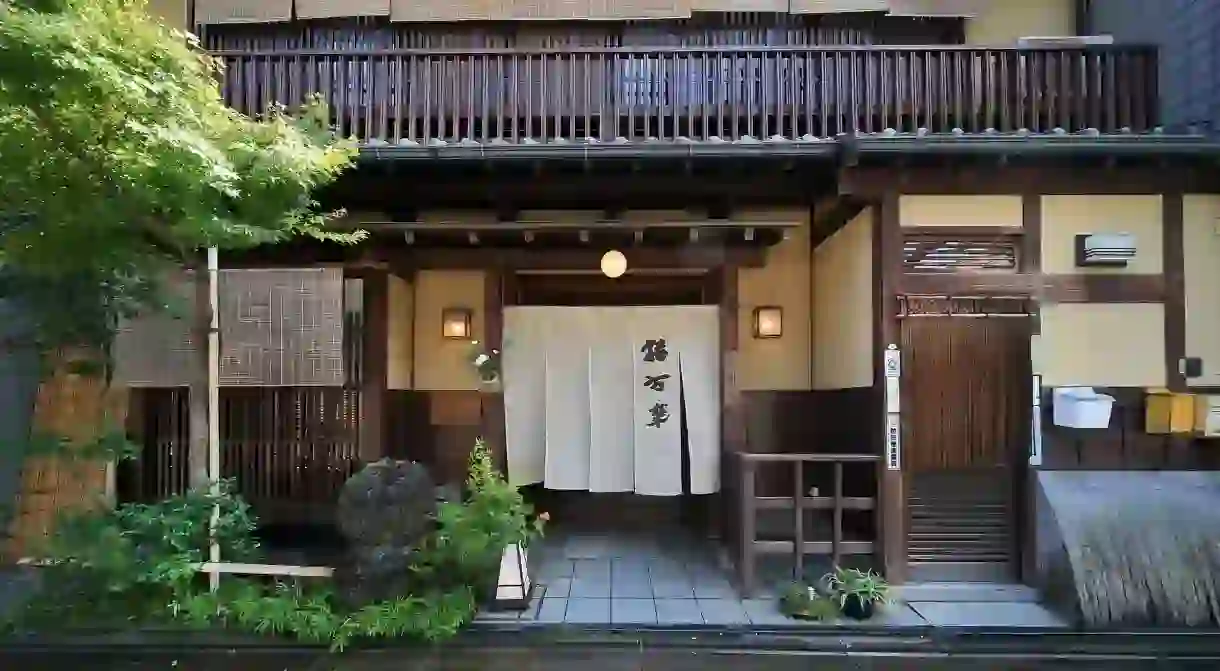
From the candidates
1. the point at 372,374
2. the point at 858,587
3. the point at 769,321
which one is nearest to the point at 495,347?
the point at 372,374

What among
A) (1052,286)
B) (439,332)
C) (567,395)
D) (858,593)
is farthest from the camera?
(439,332)

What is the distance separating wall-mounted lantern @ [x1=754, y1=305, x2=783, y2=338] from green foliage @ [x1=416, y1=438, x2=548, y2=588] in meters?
3.78

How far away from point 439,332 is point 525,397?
4.41ft

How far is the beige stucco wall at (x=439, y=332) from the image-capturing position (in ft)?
27.0

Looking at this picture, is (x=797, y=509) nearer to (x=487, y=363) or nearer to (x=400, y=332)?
(x=487, y=363)

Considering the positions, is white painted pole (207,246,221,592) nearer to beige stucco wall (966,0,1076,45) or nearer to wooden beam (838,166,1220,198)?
wooden beam (838,166,1220,198)

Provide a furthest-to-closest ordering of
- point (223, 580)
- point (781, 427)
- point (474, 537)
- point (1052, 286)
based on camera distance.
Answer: point (781, 427) → point (1052, 286) → point (223, 580) → point (474, 537)

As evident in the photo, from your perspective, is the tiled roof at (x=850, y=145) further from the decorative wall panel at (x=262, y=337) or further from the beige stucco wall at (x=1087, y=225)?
the decorative wall panel at (x=262, y=337)

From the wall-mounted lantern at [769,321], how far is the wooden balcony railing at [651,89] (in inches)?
74.3

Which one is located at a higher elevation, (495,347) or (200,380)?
(495,347)

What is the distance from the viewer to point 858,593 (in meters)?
5.72

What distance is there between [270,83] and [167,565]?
15.6ft

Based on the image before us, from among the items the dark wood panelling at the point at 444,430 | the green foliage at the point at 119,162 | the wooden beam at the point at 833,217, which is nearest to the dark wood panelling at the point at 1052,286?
the wooden beam at the point at 833,217

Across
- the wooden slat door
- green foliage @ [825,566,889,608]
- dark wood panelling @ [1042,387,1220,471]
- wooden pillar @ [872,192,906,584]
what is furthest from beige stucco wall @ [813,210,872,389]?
green foliage @ [825,566,889,608]
